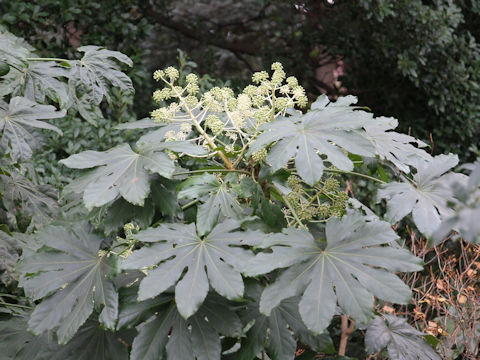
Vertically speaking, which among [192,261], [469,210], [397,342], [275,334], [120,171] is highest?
[469,210]

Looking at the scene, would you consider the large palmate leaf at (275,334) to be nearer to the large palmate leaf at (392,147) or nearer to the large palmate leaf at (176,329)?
the large palmate leaf at (176,329)

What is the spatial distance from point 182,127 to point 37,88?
916mm

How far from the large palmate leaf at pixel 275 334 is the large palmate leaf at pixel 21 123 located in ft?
3.04

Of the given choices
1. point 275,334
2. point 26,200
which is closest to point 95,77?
point 26,200

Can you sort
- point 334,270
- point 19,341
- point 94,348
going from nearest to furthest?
1. point 334,270
2. point 94,348
3. point 19,341

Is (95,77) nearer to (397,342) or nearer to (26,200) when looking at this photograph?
(26,200)

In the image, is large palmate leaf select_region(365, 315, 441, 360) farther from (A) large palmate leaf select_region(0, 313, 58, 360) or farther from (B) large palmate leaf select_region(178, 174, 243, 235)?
(A) large palmate leaf select_region(0, 313, 58, 360)

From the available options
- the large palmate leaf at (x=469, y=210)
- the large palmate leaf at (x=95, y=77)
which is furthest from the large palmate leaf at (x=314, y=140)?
the large palmate leaf at (x=95, y=77)

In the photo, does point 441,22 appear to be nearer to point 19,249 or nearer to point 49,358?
point 19,249

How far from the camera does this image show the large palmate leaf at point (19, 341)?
5.52ft

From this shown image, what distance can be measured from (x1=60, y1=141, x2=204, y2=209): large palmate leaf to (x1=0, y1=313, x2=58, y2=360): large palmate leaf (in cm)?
51

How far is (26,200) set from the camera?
2.29 metres

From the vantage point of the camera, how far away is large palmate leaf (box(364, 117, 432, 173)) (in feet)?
4.99

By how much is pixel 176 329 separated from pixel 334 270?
1.41ft
